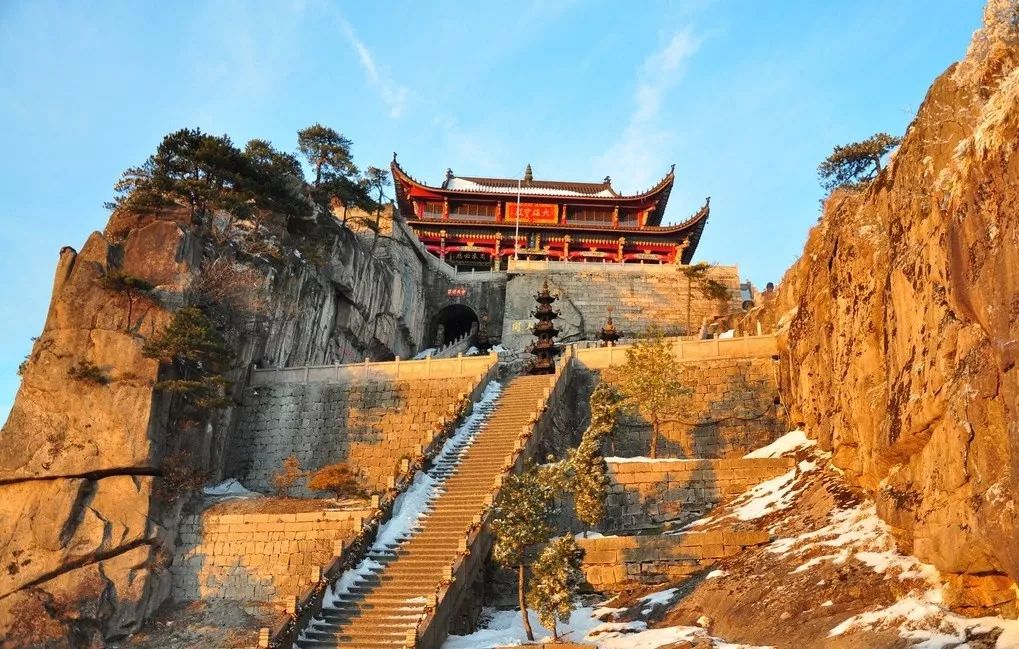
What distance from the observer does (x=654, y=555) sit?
17.4 meters

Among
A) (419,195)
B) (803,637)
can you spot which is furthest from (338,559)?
(419,195)

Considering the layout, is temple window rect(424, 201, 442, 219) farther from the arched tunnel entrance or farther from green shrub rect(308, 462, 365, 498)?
green shrub rect(308, 462, 365, 498)

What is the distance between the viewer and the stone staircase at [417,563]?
51.4 feet

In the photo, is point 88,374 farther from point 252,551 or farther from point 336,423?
point 336,423

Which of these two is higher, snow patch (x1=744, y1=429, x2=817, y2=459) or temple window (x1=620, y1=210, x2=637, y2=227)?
temple window (x1=620, y1=210, x2=637, y2=227)

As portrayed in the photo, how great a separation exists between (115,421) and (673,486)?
15.7 metres

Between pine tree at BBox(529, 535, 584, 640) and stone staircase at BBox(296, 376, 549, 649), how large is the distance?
225 cm

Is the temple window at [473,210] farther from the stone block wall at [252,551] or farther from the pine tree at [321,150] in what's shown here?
Result: the stone block wall at [252,551]

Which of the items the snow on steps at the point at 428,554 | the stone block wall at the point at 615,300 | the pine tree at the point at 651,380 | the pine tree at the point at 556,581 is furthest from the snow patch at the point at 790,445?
the stone block wall at the point at 615,300

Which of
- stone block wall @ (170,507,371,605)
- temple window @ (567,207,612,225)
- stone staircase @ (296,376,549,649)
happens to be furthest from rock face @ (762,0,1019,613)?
temple window @ (567,207,612,225)

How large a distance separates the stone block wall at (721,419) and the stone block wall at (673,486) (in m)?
5.36

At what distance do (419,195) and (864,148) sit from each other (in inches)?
1262

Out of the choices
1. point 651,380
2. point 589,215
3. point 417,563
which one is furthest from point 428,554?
point 589,215

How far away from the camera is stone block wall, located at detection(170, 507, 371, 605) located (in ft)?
72.5
